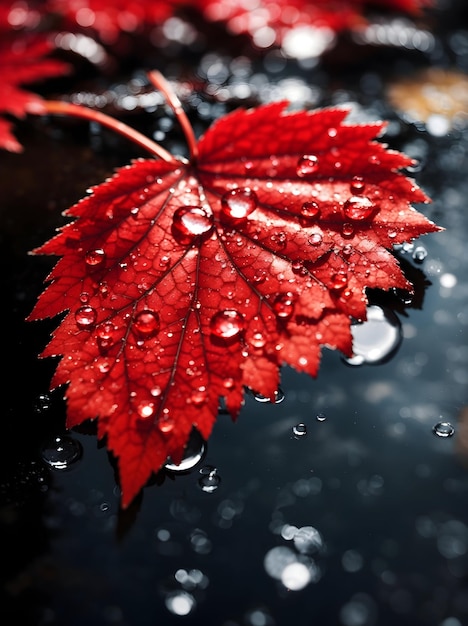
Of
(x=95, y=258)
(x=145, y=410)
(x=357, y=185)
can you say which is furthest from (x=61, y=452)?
(x=357, y=185)

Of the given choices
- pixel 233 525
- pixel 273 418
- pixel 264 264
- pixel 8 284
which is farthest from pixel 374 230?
pixel 8 284

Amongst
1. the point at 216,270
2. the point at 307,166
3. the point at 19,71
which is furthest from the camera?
the point at 19,71

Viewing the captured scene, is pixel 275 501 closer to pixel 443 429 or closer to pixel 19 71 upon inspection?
pixel 443 429

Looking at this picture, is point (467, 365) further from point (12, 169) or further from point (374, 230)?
point (12, 169)

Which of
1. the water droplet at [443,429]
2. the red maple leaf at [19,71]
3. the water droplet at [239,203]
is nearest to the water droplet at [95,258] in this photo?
the water droplet at [239,203]

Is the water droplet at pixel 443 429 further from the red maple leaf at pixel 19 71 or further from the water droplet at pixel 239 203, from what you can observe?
the red maple leaf at pixel 19 71

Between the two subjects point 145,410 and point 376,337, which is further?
point 376,337
